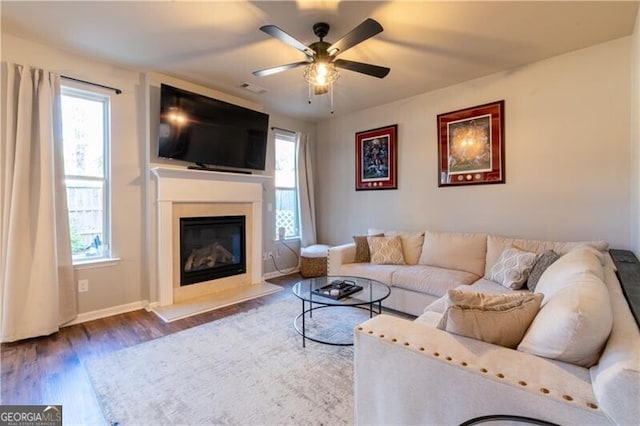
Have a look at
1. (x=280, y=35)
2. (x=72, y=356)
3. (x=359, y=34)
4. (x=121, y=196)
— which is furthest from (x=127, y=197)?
(x=359, y=34)

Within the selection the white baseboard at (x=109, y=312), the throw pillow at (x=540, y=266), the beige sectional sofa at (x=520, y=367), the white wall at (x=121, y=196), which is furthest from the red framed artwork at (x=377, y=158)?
the white baseboard at (x=109, y=312)

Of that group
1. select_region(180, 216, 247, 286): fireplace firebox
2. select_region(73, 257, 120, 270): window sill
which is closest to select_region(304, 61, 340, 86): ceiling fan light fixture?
select_region(180, 216, 247, 286): fireplace firebox

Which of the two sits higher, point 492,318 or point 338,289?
point 492,318

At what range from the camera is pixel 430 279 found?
9.58 ft

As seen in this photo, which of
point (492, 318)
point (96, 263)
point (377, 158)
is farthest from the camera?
point (377, 158)

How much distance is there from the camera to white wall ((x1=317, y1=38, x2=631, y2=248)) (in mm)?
2701

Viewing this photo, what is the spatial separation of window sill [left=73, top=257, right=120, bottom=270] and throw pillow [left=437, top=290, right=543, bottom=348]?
3.30m

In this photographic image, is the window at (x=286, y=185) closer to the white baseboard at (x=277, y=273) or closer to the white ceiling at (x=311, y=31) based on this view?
the white baseboard at (x=277, y=273)

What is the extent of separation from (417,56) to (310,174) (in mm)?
2587

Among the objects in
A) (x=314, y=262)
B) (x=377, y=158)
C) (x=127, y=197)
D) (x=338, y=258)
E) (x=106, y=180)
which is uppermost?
(x=377, y=158)

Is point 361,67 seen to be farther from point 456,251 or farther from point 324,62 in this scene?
point 456,251

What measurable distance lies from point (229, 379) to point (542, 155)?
3.52 meters

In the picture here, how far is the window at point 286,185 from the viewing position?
487 cm

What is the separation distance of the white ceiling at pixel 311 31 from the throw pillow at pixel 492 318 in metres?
2.05
